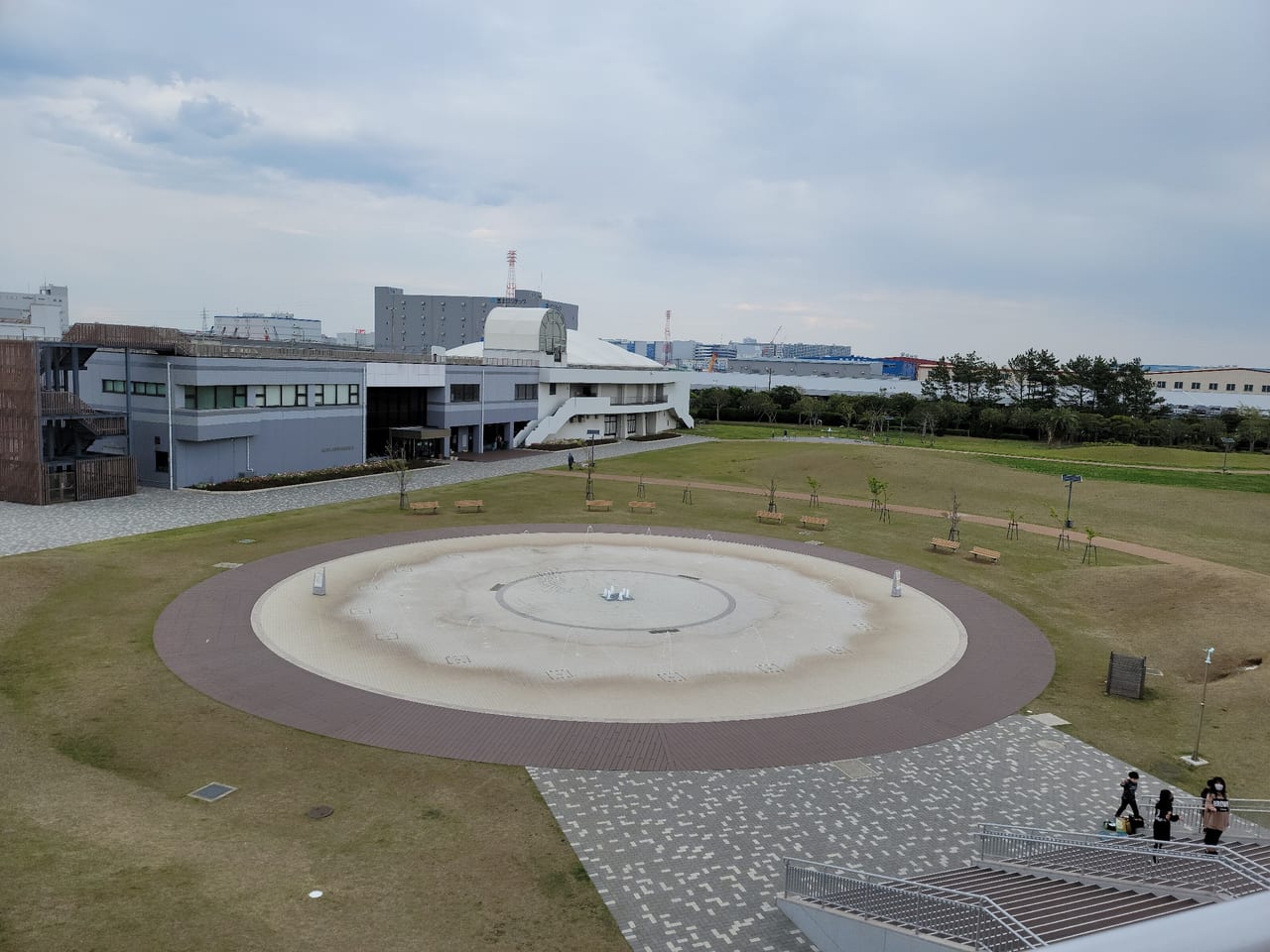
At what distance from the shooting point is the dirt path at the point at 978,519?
42938mm

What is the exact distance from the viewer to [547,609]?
3123 cm

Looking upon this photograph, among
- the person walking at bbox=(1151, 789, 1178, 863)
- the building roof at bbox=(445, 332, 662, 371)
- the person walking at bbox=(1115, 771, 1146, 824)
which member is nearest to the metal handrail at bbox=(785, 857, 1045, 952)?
the person walking at bbox=(1151, 789, 1178, 863)

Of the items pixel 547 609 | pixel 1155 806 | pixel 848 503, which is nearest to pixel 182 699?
pixel 547 609

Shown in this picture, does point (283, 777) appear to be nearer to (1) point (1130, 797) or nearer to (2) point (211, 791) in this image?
(2) point (211, 791)

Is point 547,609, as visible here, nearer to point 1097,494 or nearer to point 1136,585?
point 1136,585

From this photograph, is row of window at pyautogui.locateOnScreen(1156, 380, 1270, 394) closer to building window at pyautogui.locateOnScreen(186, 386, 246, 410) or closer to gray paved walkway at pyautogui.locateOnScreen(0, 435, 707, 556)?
gray paved walkway at pyautogui.locateOnScreen(0, 435, 707, 556)

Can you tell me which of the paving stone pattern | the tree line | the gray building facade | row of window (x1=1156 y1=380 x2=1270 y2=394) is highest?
the gray building facade

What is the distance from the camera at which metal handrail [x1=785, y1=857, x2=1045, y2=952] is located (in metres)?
11.8

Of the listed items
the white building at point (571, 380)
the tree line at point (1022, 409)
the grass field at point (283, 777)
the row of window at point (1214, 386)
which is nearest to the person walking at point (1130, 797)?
the grass field at point (283, 777)

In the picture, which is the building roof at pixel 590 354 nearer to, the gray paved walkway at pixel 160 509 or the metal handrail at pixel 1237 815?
the gray paved walkway at pixel 160 509

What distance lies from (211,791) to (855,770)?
45.4 ft

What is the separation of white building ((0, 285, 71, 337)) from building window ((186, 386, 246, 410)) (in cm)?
1471

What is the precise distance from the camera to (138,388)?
53719 millimetres

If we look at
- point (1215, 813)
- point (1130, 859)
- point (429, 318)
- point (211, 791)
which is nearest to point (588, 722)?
point (211, 791)
